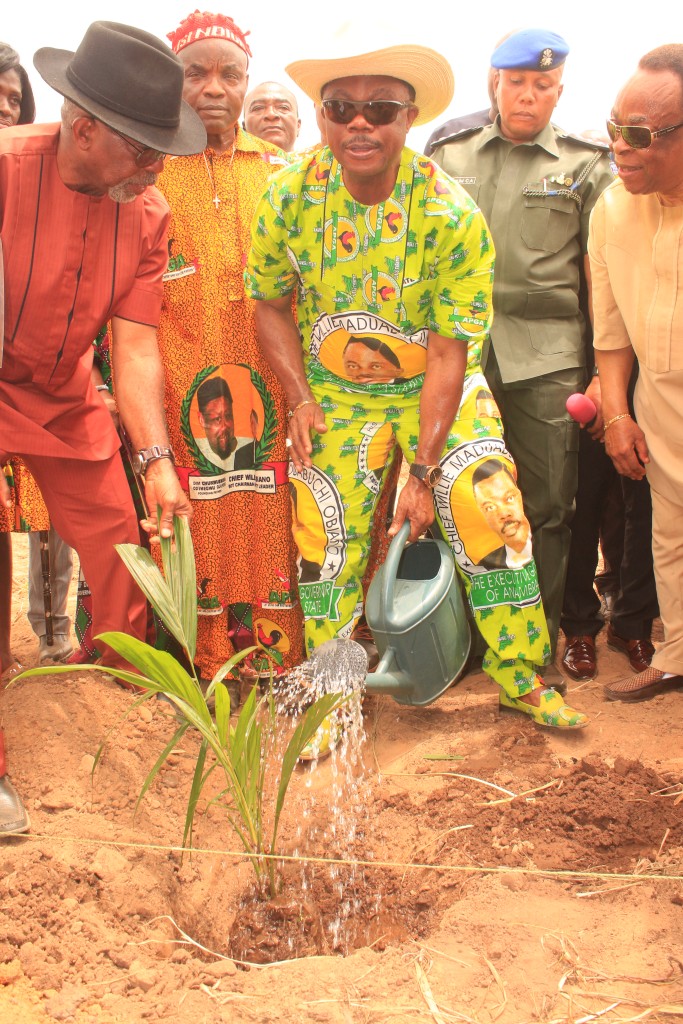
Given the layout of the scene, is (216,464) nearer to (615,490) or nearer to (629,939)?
(615,490)

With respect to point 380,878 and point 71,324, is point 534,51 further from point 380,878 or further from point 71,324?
point 380,878

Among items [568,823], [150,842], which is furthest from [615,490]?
[150,842]

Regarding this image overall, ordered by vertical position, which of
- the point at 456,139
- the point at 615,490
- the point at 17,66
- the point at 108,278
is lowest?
the point at 615,490

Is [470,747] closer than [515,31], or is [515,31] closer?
[470,747]

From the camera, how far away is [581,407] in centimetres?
338

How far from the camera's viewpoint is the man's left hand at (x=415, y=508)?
9.98 ft

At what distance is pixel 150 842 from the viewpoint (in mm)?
2822

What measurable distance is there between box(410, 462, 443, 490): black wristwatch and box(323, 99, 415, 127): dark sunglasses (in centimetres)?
99

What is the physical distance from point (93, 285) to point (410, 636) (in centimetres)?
137

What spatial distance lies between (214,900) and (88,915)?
1.45 ft

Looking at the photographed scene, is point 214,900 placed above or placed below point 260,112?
below

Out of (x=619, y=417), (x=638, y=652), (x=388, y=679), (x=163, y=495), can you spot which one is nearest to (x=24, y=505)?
(x=163, y=495)

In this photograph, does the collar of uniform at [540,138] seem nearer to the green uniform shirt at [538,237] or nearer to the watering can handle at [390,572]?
the green uniform shirt at [538,237]

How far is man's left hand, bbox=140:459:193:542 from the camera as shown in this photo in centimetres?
293
